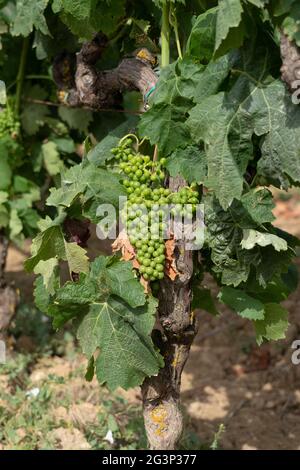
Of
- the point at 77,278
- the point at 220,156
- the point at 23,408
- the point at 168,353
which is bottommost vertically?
the point at 23,408

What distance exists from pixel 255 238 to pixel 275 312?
0.50m

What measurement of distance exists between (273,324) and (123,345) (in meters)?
0.63

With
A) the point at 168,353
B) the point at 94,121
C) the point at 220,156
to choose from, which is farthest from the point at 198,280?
the point at 94,121

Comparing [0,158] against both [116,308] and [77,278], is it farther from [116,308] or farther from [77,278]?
A: [116,308]

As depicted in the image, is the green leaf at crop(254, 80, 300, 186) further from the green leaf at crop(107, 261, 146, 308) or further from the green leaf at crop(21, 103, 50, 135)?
the green leaf at crop(21, 103, 50, 135)

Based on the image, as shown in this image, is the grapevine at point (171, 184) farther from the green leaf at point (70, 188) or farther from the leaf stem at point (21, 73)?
the leaf stem at point (21, 73)

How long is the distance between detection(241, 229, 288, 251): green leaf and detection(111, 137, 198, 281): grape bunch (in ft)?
0.80

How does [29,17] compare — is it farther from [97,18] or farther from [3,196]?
[3,196]

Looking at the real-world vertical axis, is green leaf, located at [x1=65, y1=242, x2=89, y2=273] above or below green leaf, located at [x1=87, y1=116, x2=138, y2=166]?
below

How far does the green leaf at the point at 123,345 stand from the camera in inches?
118

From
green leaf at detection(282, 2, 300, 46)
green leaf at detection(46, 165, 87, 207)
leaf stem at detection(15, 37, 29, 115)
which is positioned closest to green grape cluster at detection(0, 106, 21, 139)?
leaf stem at detection(15, 37, 29, 115)

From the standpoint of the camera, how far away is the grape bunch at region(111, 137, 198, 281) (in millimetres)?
2949

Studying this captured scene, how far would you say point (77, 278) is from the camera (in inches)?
132

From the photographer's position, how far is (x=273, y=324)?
10.6ft
